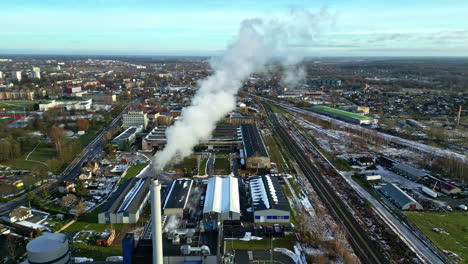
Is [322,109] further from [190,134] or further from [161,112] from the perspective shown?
[190,134]

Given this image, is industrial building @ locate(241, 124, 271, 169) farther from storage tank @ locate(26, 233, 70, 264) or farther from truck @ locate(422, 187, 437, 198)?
storage tank @ locate(26, 233, 70, 264)

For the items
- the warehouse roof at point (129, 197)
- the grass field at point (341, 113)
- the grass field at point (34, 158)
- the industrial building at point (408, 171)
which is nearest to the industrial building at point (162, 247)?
the warehouse roof at point (129, 197)

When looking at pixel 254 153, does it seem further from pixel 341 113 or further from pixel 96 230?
pixel 341 113

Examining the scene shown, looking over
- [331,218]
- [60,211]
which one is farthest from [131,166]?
[331,218]

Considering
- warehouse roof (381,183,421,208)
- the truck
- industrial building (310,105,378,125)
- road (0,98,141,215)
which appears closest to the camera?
warehouse roof (381,183,421,208)

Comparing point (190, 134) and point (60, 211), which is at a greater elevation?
point (190, 134)

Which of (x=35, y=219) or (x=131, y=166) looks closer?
(x=35, y=219)

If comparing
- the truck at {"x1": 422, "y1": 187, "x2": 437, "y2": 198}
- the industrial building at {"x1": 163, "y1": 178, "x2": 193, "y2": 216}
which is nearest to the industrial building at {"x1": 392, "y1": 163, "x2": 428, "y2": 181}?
the truck at {"x1": 422, "y1": 187, "x2": 437, "y2": 198}

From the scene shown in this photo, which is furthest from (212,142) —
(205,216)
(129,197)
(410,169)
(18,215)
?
(18,215)
